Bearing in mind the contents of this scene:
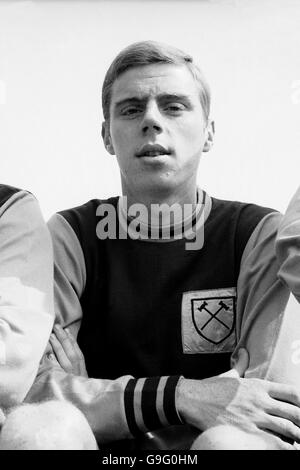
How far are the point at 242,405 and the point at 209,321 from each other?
25 cm

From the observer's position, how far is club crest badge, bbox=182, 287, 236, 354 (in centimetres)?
141

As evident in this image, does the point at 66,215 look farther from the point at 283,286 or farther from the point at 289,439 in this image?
the point at 289,439

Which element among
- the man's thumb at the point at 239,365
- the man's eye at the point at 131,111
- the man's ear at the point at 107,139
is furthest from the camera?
the man's ear at the point at 107,139

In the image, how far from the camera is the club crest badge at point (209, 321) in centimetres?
141

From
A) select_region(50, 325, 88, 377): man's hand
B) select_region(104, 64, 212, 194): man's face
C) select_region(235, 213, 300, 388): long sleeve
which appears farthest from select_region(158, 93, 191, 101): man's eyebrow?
select_region(50, 325, 88, 377): man's hand

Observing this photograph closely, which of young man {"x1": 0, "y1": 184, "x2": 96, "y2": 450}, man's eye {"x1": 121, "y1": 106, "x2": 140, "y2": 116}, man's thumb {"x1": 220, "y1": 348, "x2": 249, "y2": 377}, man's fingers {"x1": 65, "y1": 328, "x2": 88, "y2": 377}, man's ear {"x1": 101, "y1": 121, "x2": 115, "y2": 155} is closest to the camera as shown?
young man {"x1": 0, "y1": 184, "x2": 96, "y2": 450}

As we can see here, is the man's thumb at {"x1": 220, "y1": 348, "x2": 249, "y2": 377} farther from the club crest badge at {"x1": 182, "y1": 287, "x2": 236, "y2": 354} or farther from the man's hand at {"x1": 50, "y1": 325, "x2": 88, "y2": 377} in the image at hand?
the man's hand at {"x1": 50, "y1": 325, "x2": 88, "y2": 377}

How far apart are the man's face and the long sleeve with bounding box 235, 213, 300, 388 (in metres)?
0.23

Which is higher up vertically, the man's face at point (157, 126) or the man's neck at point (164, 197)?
the man's face at point (157, 126)

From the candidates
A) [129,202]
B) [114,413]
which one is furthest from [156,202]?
[114,413]

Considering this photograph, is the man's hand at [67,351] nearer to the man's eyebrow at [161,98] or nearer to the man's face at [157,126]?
the man's face at [157,126]

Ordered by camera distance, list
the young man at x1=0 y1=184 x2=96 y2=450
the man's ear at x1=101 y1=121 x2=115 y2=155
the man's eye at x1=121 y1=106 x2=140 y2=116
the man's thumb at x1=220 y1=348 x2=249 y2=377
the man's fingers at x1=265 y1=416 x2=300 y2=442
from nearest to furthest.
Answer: the young man at x1=0 y1=184 x2=96 y2=450 → the man's fingers at x1=265 y1=416 x2=300 y2=442 → the man's thumb at x1=220 y1=348 x2=249 y2=377 → the man's eye at x1=121 y1=106 x2=140 y2=116 → the man's ear at x1=101 y1=121 x2=115 y2=155

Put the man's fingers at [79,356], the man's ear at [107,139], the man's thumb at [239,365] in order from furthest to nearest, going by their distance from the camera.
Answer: the man's ear at [107,139] < the man's fingers at [79,356] < the man's thumb at [239,365]

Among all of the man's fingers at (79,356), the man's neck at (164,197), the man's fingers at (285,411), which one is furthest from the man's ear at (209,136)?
the man's fingers at (285,411)
